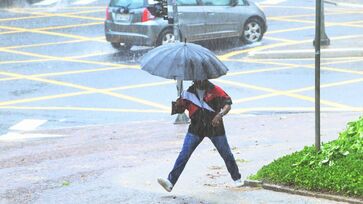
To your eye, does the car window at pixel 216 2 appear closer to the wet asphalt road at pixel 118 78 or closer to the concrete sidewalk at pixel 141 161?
the wet asphalt road at pixel 118 78

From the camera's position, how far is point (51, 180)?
10812 mm

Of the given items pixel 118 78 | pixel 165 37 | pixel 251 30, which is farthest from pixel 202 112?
pixel 251 30

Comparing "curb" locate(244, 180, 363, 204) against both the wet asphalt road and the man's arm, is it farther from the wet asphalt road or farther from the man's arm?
the wet asphalt road

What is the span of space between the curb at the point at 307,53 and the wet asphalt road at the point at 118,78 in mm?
198

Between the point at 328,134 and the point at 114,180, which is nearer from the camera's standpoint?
the point at 114,180

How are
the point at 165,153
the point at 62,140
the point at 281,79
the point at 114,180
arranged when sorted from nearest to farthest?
1. the point at 114,180
2. the point at 165,153
3. the point at 62,140
4. the point at 281,79

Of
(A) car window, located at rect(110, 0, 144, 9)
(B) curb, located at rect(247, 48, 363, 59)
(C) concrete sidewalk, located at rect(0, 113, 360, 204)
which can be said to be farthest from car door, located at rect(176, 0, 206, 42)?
(C) concrete sidewalk, located at rect(0, 113, 360, 204)

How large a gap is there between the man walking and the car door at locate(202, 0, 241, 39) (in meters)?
14.6

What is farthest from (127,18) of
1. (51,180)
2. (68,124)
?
(51,180)

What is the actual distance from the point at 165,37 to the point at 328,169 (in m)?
14.6

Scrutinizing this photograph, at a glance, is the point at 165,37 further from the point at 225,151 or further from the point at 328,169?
the point at 328,169

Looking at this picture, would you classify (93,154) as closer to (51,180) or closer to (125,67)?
(51,180)

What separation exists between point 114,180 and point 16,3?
83.3 ft

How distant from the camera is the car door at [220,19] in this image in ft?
77.9
